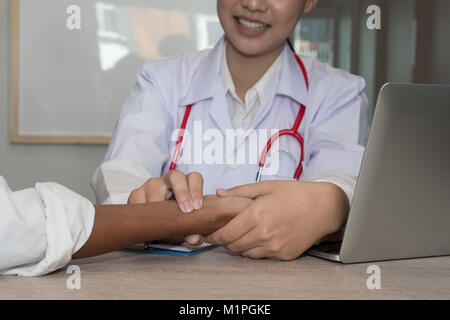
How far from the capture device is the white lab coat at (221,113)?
4.07 feet

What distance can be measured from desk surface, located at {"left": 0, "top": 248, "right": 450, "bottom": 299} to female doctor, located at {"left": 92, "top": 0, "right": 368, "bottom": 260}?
13.3 inches

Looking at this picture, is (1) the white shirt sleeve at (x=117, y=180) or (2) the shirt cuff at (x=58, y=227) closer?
(2) the shirt cuff at (x=58, y=227)

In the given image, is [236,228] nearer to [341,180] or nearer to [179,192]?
[179,192]

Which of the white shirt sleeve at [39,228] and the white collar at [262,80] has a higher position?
the white collar at [262,80]

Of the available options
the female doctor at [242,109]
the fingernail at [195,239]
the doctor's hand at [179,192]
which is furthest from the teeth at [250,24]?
the fingernail at [195,239]

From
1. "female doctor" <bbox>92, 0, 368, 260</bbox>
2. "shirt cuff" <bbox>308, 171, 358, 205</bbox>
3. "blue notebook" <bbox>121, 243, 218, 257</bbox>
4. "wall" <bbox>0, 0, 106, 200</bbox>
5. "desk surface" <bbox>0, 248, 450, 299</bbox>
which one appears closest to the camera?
"desk surface" <bbox>0, 248, 450, 299</bbox>

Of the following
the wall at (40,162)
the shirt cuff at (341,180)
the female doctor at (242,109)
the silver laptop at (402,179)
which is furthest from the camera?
the wall at (40,162)

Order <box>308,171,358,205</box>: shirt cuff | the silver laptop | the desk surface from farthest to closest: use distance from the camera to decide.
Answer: <box>308,171,358,205</box>: shirt cuff < the silver laptop < the desk surface

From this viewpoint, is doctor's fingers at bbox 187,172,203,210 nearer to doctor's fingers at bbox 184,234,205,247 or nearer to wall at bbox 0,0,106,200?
doctor's fingers at bbox 184,234,205,247

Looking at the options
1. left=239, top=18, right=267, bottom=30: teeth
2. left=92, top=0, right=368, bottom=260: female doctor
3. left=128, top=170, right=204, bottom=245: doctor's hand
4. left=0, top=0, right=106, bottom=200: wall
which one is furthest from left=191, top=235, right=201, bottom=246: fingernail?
left=0, top=0, right=106, bottom=200: wall

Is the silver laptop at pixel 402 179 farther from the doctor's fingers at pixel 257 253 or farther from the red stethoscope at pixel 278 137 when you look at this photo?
the red stethoscope at pixel 278 137

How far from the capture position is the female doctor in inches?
48.1

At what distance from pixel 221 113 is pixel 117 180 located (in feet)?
1.08

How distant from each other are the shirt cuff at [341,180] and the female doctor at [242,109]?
0.06 feet
